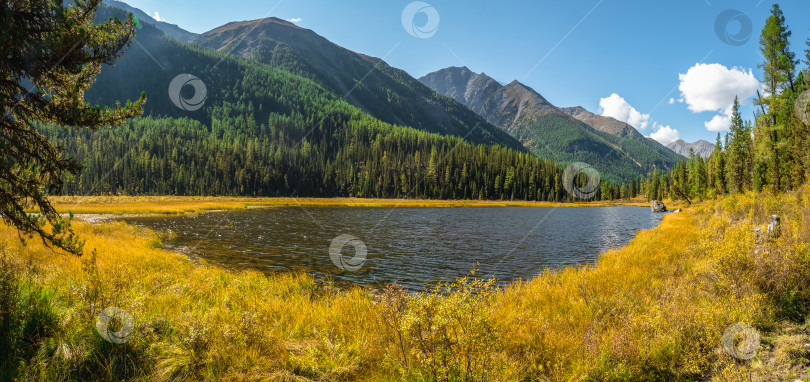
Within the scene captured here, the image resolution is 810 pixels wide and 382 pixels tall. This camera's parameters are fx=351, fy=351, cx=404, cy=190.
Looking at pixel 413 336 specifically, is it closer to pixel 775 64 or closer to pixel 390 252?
pixel 390 252

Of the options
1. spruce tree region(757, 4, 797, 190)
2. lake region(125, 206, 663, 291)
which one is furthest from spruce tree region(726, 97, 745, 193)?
lake region(125, 206, 663, 291)

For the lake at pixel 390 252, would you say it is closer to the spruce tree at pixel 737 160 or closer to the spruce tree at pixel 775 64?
the spruce tree at pixel 775 64

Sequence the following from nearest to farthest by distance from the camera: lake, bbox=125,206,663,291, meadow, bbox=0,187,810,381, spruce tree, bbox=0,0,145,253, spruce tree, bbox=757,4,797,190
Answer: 1. meadow, bbox=0,187,810,381
2. spruce tree, bbox=0,0,145,253
3. lake, bbox=125,206,663,291
4. spruce tree, bbox=757,4,797,190

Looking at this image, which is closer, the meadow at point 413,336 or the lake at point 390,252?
the meadow at point 413,336

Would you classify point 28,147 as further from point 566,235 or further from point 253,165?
point 253,165

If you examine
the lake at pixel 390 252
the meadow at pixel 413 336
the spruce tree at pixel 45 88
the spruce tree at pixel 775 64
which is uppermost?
the spruce tree at pixel 775 64

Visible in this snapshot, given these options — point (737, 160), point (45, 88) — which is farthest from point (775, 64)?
point (45, 88)

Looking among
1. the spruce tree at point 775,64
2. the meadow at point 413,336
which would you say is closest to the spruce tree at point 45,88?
the meadow at point 413,336

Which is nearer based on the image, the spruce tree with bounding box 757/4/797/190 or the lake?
the lake

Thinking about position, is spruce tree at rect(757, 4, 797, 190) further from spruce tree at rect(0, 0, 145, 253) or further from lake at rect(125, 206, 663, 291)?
spruce tree at rect(0, 0, 145, 253)

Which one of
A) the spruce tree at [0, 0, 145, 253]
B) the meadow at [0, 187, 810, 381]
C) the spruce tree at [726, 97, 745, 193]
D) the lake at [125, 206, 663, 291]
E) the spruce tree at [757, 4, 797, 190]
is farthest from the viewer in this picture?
the spruce tree at [726, 97, 745, 193]

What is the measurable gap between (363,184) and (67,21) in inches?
6093

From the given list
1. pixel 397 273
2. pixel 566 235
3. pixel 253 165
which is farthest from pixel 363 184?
pixel 397 273

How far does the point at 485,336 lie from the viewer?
5703mm
